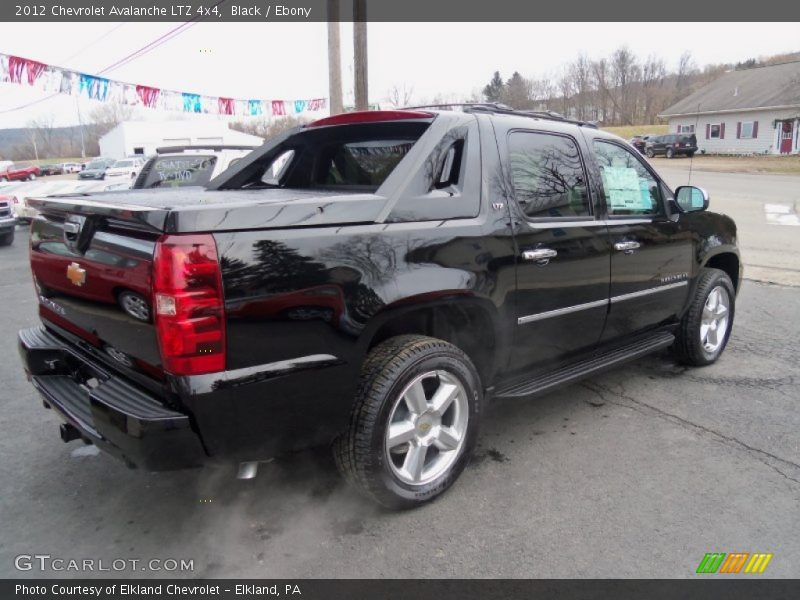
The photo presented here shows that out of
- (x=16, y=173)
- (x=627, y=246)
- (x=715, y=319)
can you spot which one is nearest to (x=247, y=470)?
(x=627, y=246)

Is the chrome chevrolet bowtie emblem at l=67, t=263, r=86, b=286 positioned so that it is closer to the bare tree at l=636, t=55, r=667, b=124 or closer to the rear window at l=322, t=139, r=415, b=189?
the rear window at l=322, t=139, r=415, b=189

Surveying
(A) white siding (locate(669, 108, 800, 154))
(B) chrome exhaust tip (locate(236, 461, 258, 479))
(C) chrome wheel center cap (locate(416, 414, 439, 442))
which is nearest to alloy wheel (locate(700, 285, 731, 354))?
(C) chrome wheel center cap (locate(416, 414, 439, 442))

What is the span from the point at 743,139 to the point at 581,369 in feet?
159

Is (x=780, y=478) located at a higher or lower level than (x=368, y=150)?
lower

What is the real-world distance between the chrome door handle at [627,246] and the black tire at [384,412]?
141cm

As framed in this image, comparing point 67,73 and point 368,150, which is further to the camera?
point 67,73

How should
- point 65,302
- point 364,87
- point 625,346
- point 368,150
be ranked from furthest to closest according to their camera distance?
point 364,87
point 625,346
point 368,150
point 65,302

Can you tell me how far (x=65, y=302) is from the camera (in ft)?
9.61

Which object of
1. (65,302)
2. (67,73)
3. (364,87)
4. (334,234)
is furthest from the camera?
(67,73)

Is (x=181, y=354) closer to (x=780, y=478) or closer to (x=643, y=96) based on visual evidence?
(x=780, y=478)

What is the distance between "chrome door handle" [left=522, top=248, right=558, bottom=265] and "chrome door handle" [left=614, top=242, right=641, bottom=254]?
63 cm

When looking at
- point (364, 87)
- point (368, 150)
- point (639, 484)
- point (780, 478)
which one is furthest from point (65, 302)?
point (364, 87)

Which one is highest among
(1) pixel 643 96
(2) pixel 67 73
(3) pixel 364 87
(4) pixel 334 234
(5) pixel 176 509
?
(1) pixel 643 96

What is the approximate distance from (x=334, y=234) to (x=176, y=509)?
5.29 feet
